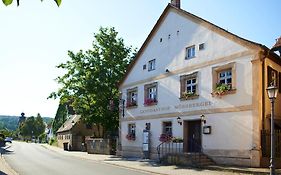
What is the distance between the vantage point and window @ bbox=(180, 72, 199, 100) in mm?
23344

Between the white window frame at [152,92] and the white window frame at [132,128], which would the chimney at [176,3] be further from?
the white window frame at [132,128]

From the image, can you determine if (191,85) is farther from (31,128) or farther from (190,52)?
(31,128)

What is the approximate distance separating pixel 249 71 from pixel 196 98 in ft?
14.6

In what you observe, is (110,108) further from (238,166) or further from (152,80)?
(238,166)

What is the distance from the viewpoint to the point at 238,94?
787 inches

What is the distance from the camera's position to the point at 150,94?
28703 mm

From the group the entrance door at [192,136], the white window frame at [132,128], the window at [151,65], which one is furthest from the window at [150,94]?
the entrance door at [192,136]

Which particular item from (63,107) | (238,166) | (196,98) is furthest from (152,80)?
(63,107)

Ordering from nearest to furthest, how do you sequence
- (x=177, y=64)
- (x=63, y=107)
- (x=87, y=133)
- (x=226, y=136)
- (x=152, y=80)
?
(x=226, y=136)
(x=177, y=64)
(x=152, y=80)
(x=87, y=133)
(x=63, y=107)

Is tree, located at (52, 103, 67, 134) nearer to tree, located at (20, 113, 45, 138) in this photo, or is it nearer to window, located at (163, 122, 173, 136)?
tree, located at (20, 113, 45, 138)

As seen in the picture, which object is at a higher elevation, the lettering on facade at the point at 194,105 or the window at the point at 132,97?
the window at the point at 132,97

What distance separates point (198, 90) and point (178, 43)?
167 inches

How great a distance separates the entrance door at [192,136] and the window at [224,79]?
2.86 metres

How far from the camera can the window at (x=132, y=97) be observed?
30.6m
